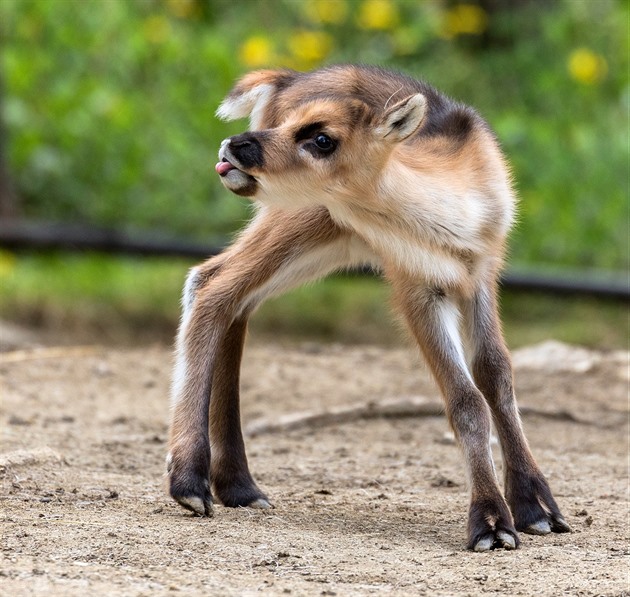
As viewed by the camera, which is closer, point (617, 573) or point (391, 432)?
point (617, 573)

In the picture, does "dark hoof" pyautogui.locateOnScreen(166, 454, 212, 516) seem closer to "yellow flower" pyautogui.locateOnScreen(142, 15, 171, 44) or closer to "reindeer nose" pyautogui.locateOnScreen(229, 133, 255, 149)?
"reindeer nose" pyautogui.locateOnScreen(229, 133, 255, 149)

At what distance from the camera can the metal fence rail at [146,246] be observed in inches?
362

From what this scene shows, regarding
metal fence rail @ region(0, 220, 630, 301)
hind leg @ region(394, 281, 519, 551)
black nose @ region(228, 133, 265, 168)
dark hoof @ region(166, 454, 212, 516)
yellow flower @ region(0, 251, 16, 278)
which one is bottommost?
yellow flower @ region(0, 251, 16, 278)

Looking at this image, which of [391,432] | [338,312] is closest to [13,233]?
[338,312]

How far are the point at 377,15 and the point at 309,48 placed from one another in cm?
97

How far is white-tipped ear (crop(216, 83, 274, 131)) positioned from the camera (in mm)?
4980

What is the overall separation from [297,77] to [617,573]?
2.38 m

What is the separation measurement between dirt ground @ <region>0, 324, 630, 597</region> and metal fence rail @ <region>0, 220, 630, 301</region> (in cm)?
137

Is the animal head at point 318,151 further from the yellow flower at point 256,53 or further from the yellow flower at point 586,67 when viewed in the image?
the yellow flower at point 586,67

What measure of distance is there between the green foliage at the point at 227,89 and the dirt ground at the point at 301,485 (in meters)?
2.26

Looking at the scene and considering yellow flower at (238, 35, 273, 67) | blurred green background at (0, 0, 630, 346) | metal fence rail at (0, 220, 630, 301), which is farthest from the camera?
yellow flower at (238, 35, 273, 67)

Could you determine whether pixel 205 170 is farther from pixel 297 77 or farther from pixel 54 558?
pixel 54 558

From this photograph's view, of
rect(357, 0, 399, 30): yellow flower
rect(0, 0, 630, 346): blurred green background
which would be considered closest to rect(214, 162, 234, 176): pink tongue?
rect(0, 0, 630, 346): blurred green background

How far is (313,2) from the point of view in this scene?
11.0 m
